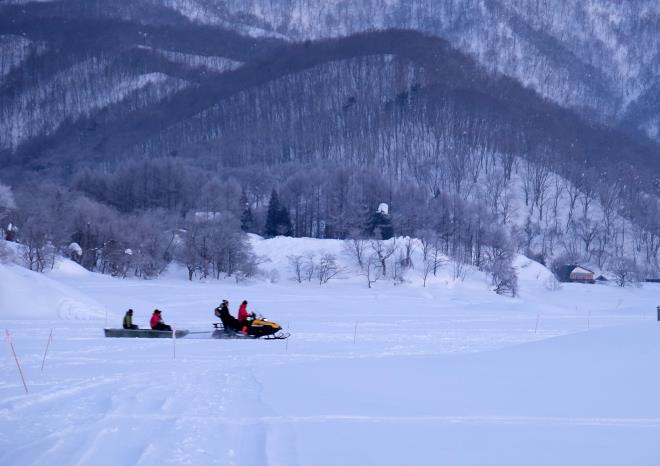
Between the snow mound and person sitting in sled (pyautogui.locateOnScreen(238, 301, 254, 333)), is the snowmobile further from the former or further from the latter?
the snow mound

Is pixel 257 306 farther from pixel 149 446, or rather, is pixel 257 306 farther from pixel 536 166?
pixel 536 166

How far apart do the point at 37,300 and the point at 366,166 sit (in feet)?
314

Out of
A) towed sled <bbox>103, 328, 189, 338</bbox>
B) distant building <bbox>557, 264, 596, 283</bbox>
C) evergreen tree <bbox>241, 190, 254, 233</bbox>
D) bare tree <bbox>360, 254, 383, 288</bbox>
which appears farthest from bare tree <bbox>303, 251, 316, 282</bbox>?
towed sled <bbox>103, 328, 189, 338</bbox>

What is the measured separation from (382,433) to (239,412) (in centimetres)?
246

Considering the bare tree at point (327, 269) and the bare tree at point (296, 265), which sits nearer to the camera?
the bare tree at point (327, 269)

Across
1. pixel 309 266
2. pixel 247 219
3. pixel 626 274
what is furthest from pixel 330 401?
pixel 247 219

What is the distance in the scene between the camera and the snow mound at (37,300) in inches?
1193

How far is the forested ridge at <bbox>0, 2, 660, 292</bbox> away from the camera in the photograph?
3526 inches

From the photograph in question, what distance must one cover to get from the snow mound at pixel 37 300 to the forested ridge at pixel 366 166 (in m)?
33.4

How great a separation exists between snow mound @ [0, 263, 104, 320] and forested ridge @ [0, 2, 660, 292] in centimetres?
3336

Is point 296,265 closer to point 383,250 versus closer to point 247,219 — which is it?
point 383,250

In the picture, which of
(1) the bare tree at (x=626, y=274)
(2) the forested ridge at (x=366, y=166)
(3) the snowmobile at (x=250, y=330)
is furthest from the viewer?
(2) the forested ridge at (x=366, y=166)

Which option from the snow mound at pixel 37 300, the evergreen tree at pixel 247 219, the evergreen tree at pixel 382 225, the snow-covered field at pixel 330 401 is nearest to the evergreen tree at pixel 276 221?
the evergreen tree at pixel 247 219

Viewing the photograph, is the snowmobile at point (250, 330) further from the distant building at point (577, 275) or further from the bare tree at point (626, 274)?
the distant building at point (577, 275)
